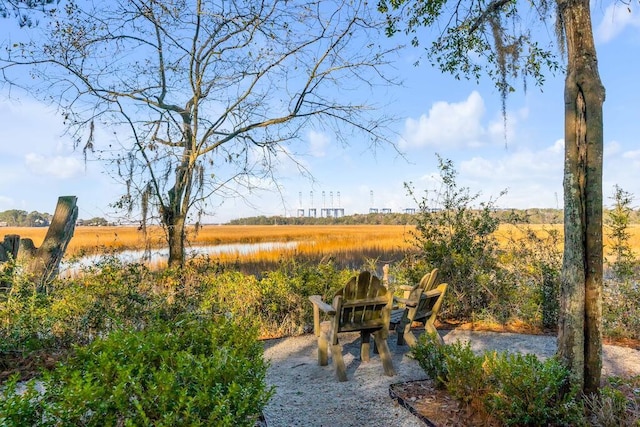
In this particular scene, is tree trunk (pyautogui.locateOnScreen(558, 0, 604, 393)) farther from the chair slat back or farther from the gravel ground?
the chair slat back

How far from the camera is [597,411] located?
281 centimetres

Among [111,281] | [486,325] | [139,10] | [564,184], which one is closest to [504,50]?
[564,184]

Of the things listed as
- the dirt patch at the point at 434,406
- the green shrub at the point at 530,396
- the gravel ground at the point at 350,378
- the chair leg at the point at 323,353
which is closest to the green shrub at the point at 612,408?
the green shrub at the point at 530,396

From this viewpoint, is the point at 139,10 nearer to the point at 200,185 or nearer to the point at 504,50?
the point at 200,185

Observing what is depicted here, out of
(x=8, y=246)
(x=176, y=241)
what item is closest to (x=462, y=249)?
(x=176, y=241)

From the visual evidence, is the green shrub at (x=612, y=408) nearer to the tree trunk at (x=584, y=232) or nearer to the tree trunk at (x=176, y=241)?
the tree trunk at (x=584, y=232)

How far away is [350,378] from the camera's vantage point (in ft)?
13.6

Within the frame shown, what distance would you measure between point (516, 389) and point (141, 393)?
2279mm

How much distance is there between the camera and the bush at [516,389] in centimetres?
273

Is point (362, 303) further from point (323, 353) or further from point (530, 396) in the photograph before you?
point (530, 396)

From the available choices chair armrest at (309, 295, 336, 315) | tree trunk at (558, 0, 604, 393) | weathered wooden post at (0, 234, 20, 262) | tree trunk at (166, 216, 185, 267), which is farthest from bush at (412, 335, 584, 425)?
weathered wooden post at (0, 234, 20, 262)

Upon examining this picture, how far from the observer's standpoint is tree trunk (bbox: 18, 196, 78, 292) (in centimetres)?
657

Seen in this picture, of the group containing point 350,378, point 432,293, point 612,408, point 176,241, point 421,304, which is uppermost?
point 176,241

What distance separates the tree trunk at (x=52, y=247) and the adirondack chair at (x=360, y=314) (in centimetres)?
469
